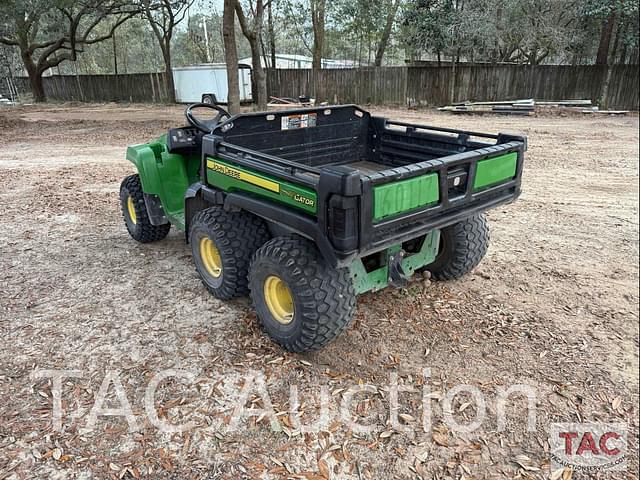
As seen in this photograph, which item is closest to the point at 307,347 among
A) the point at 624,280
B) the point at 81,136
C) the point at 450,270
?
the point at 450,270

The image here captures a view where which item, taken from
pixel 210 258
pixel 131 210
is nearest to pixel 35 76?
pixel 131 210

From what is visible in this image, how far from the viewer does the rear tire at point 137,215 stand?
4.45 m

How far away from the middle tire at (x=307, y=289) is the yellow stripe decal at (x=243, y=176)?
12.2 inches

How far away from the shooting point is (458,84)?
18078 mm

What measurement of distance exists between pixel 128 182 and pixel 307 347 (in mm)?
2639

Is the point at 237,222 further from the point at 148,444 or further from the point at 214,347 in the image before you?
the point at 148,444

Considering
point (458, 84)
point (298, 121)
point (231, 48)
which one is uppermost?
point (231, 48)

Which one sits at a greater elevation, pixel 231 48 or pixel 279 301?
pixel 231 48

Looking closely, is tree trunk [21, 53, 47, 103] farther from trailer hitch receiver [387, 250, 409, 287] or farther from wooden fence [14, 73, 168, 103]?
trailer hitch receiver [387, 250, 409, 287]

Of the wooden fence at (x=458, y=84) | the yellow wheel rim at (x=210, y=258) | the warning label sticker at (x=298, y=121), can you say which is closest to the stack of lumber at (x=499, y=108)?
the wooden fence at (x=458, y=84)

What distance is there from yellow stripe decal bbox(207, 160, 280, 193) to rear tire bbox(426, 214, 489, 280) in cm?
141

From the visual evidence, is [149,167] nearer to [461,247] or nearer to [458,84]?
[461,247]

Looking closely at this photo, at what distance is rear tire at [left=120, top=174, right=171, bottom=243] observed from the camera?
445cm

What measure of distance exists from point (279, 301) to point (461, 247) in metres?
1.42
